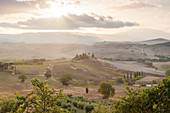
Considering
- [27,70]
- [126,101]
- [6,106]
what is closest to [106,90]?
[6,106]

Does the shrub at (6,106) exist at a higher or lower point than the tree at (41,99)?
lower

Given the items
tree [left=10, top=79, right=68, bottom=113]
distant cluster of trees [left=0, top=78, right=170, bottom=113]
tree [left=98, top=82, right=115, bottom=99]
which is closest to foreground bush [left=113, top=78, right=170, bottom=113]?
distant cluster of trees [left=0, top=78, right=170, bottom=113]

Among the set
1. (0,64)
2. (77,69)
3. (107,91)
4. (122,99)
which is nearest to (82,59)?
(77,69)

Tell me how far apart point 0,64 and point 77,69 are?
3139 cm

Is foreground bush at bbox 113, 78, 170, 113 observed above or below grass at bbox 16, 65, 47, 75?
above

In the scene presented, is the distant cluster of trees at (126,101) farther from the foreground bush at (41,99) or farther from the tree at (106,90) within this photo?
the tree at (106,90)

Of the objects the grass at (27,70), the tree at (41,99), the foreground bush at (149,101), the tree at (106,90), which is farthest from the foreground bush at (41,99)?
the grass at (27,70)

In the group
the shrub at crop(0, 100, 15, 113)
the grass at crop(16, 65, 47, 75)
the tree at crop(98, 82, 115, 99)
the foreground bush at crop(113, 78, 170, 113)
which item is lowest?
the tree at crop(98, 82, 115, 99)

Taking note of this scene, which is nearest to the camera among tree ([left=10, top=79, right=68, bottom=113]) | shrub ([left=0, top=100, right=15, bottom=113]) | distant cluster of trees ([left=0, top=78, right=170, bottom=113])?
distant cluster of trees ([left=0, top=78, right=170, bottom=113])

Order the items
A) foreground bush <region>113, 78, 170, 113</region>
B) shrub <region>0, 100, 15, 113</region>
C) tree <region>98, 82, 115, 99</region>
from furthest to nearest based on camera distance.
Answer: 1. tree <region>98, 82, 115, 99</region>
2. shrub <region>0, 100, 15, 113</region>
3. foreground bush <region>113, 78, 170, 113</region>

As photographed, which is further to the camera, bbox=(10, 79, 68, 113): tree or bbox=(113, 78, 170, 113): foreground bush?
bbox=(10, 79, 68, 113): tree

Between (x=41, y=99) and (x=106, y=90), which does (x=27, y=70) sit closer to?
(x=106, y=90)

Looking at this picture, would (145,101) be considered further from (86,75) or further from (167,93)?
(86,75)

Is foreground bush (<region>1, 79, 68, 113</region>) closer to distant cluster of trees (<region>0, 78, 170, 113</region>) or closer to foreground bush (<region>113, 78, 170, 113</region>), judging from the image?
distant cluster of trees (<region>0, 78, 170, 113</region>)
